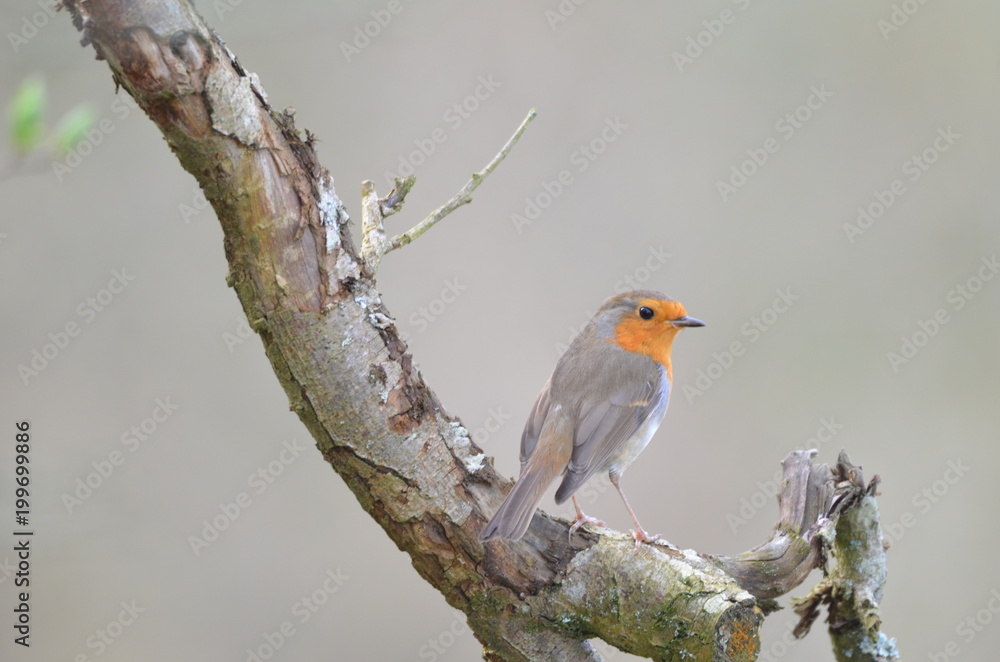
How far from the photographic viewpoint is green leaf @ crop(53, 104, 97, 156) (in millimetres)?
1648

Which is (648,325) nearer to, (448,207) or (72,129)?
(448,207)

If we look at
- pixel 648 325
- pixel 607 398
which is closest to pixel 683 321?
pixel 648 325

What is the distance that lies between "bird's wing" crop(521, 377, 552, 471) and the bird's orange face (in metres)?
0.45

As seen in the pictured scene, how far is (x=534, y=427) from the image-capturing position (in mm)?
3592

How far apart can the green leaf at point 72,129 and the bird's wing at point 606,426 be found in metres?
2.05

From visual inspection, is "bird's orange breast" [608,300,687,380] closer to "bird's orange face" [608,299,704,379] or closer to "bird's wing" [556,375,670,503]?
"bird's orange face" [608,299,704,379]

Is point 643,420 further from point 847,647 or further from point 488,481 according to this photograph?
point 488,481

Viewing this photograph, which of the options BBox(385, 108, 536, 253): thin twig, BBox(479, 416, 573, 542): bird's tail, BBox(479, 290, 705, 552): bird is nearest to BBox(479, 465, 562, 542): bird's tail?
BBox(479, 416, 573, 542): bird's tail

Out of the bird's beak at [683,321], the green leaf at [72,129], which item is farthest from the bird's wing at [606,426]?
the green leaf at [72,129]

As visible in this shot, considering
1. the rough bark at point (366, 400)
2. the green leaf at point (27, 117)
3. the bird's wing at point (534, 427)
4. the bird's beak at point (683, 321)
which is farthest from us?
the bird's beak at point (683, 321)

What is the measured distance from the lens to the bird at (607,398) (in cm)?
339

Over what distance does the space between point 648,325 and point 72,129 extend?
2.69 meters

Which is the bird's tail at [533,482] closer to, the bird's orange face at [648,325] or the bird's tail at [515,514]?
the bird's tail at [515,514]

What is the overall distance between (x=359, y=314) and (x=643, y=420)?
181 cm
